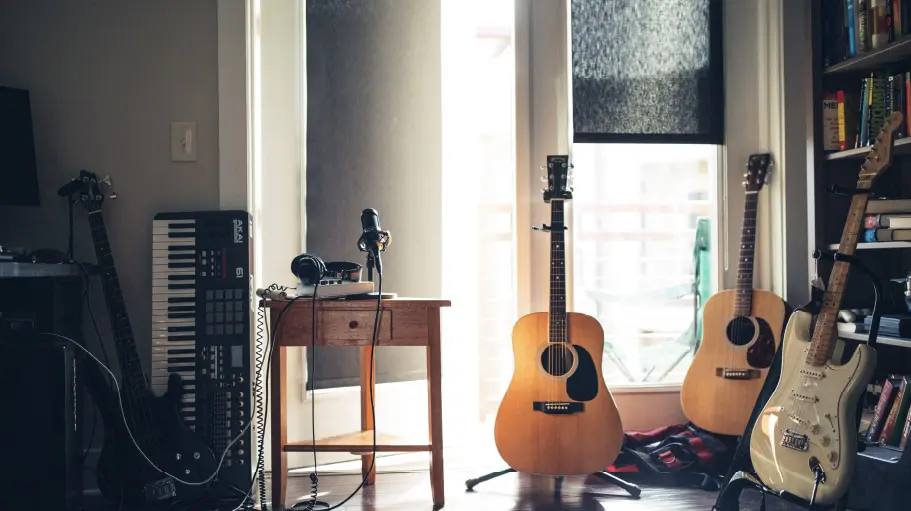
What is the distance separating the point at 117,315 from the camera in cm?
235

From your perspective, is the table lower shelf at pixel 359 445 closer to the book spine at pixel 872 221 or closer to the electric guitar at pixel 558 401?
the electric guitar at pixel 558 401

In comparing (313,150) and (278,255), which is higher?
(313,150)

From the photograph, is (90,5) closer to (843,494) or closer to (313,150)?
(313,150)

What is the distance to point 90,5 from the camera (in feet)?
8.33

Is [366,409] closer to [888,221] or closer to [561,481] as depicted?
[561,481]

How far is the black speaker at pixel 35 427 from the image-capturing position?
1.96 meters

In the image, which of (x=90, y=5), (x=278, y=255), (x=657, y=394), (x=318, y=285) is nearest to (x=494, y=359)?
(x=657, y=394)

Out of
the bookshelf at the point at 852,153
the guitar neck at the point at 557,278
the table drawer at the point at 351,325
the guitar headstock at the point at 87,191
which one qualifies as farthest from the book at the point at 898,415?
the guitar headstock at the point at 87,191

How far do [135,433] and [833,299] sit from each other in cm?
215

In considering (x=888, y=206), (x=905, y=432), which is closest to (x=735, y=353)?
(x=905, y=432)

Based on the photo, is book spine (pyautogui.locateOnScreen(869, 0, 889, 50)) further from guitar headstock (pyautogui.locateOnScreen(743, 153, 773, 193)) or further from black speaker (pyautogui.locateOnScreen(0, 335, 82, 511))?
black speaker (pyautogui.locateOnScreen(0, 335, 82, 511))

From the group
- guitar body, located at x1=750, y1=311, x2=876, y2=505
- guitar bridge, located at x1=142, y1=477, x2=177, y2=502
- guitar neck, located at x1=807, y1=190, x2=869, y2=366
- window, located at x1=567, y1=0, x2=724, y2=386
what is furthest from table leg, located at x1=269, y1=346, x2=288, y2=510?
guitar neck, located at x1=807, y1=190, x2=869, y2=366

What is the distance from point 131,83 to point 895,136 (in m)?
2.50

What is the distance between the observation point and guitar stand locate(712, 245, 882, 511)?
1.94 meters
